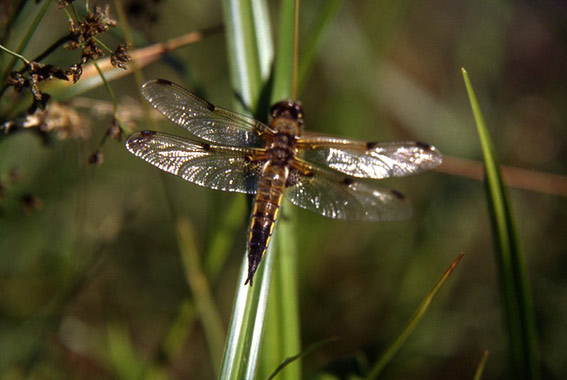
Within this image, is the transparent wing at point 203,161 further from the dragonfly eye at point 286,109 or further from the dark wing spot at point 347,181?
the dark wing spot at point 347,181

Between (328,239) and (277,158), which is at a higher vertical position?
(328,239)

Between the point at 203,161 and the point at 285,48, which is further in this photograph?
the point at 203,161

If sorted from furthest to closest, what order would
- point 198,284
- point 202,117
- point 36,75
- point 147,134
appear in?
1. point 198,284
2. point 202,117
3. point 147,134
4. point 36,75

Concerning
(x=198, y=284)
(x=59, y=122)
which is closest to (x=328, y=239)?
(x=198, y=284)

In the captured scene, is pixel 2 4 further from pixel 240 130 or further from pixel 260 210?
pixel 260 210

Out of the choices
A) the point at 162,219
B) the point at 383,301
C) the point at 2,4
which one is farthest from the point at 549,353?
the point at 2,4

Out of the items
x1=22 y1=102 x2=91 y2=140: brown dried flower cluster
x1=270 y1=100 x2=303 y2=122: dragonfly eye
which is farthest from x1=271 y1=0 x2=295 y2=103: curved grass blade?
x1=22 y1=102 x2=91 y2=140: brown dried flower cluster

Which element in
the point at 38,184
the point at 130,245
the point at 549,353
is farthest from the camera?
the point at 130,245

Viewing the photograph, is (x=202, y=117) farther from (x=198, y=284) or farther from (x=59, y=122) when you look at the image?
(x=198, y=284)
